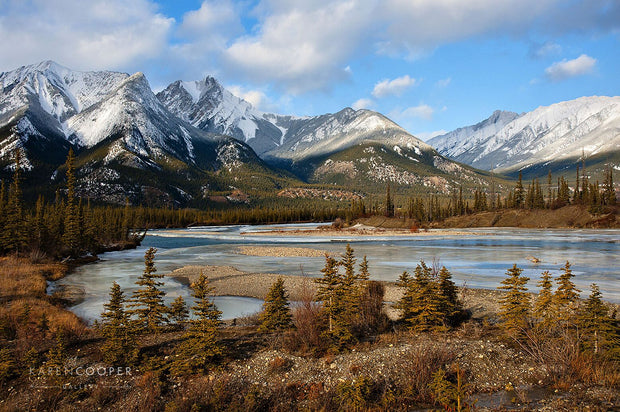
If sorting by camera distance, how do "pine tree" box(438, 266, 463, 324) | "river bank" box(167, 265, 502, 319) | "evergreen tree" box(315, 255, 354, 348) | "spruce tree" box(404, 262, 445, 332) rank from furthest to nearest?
"river bank" box(167, 265, 502, 319) → "pine tree" box(438, 266, 463, 324) → "spruce tree" box(404, 262, 445, 332) → "evergreen tree" box(315, 255, 354, 348)

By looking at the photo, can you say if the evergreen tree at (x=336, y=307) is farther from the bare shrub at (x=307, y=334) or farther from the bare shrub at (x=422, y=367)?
the bare shrub at (x=422, y=367)

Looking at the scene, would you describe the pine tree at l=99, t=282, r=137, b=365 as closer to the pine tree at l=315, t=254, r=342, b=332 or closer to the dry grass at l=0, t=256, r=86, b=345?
the dry grass at l=0, t=256, r=86, b=345

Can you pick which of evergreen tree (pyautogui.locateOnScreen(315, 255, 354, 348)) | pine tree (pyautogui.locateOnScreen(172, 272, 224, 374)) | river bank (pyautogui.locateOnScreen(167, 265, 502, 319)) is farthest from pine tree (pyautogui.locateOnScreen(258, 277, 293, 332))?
pine tree (pyautogui.locateOnScreen(172, 272, 224, 374))

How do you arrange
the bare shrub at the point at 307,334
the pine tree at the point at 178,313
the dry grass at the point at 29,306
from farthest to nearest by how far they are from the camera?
the pine tree at the point at 178,313 < the dry grass at the point at 29,306 < the bare shrub at the point at 307,334

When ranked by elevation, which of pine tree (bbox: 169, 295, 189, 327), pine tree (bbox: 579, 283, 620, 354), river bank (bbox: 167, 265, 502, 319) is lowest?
river bank (bbox: 167, 265, 502, 319)

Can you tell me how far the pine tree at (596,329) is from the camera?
12391 mm

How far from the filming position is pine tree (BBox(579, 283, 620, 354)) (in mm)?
12391

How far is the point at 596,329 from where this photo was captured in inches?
500

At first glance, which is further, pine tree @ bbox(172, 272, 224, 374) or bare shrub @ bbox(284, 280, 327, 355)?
bare shrub @ bbox(284, 280, 327, 355)

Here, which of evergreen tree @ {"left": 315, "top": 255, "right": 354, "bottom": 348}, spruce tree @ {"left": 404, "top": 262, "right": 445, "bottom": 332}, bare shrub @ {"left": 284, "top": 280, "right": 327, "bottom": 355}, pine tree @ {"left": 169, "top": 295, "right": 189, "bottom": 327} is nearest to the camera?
bare shrub @ {"left": 284, "top": 280, "right": 327, "bottom": 355}

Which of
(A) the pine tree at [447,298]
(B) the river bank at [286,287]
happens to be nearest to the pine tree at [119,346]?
(B) the river bank at [286,287]

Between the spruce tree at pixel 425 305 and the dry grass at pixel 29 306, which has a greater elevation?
the spruce tree at pixel 425 305

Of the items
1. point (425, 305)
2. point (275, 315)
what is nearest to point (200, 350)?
point (275, 315)

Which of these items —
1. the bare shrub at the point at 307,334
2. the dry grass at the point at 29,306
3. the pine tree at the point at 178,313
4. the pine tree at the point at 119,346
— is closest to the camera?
the pine tree at the point at 119,346
